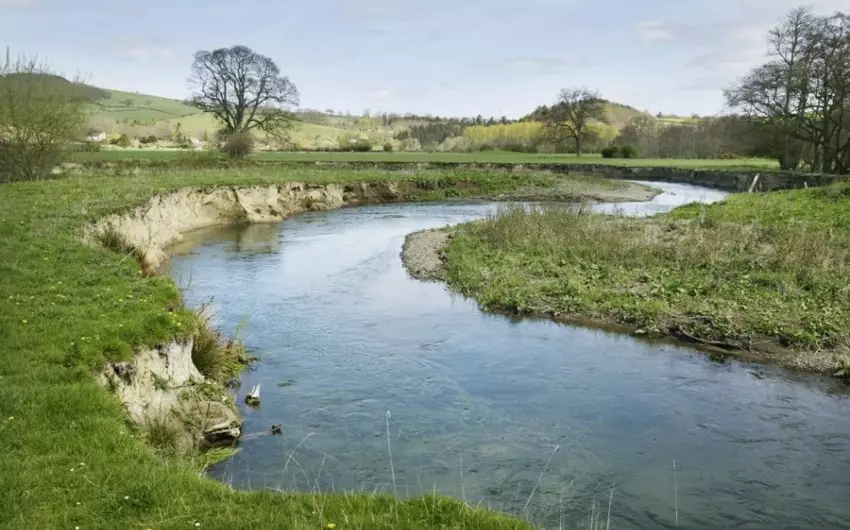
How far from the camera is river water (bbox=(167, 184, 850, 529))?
310 inches

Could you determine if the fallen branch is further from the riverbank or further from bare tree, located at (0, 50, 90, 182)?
bare tree, located at (0, 50, 90, 182)

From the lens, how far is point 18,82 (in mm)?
29422

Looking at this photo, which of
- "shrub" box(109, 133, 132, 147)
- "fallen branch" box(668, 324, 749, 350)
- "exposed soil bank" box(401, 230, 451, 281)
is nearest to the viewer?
"fallen branch" box(668, 324, 749, 350)

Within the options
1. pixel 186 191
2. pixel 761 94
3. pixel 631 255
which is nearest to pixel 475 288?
pixel 631 255

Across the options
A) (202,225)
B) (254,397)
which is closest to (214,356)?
(254,397)

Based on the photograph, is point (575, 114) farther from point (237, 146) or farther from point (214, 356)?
point (214, 356)

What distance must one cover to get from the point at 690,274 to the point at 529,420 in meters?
9.63

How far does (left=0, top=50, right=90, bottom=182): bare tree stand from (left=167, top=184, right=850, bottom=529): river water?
18435mm

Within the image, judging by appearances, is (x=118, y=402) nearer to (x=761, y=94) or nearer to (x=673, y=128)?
(x=761, y=94)

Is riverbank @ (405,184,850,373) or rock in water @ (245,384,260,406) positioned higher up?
riverbank @ (405,184,850,373)

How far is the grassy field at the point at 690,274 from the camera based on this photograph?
13.8 m

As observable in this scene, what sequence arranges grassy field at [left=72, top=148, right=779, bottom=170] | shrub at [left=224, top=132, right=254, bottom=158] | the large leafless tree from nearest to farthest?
the large leafless tree < shrub at [left=224, top=132, right=254, bottom=158] < grassy field at [left=72, top=148, right=779, bottom=170]

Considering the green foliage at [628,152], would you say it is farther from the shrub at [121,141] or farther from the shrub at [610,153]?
the shrub at [121,141]

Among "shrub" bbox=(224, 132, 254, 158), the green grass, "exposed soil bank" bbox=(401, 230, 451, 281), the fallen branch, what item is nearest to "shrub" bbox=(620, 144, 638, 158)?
"shrub" bbox=(224, 132, 254, 158)
